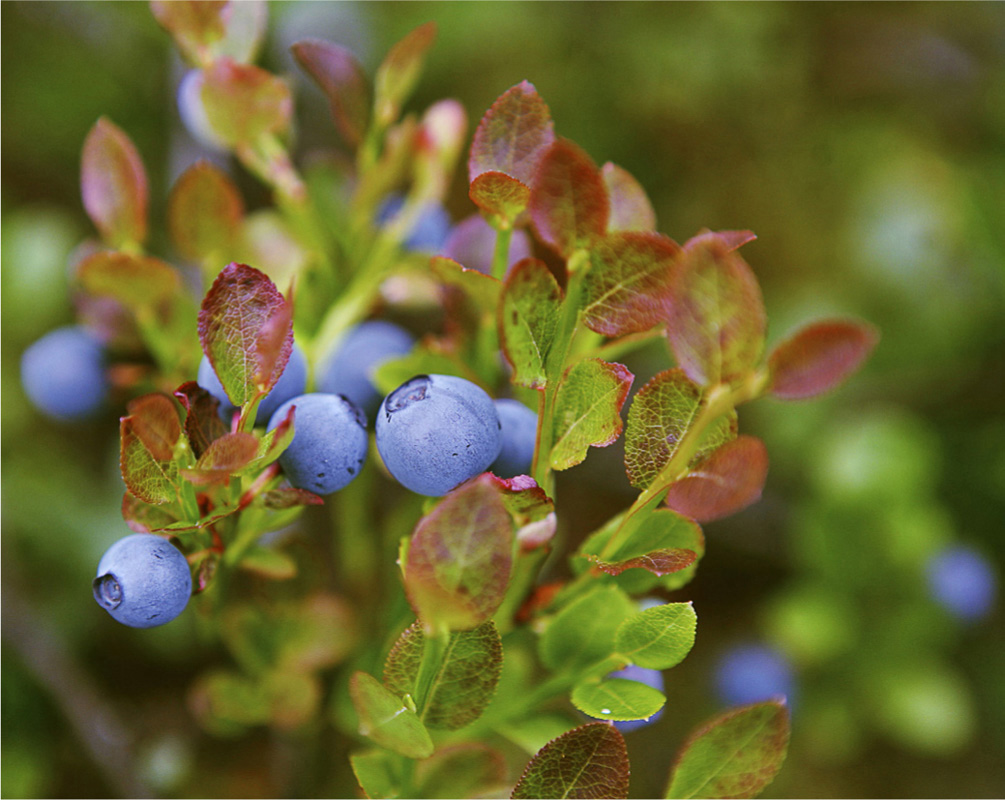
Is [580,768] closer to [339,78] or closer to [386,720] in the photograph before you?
[386,720]

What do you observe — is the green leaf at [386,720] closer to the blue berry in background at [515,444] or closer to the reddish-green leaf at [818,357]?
the blue berry in background at [515,444]

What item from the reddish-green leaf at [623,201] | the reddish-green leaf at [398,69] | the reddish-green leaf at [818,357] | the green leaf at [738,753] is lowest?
the green leaf at [738,753]

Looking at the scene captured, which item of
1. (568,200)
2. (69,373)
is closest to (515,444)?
(568,200)

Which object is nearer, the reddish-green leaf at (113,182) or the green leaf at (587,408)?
the green leaf at (587,408)

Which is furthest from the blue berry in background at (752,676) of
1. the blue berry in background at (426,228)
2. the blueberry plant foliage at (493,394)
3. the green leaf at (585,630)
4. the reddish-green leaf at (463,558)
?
the reddish-green leaf at (463,558)

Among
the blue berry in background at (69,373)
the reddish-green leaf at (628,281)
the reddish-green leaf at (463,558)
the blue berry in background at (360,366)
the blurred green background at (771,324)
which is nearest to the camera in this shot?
the reddish-green leaf at (463,558)
